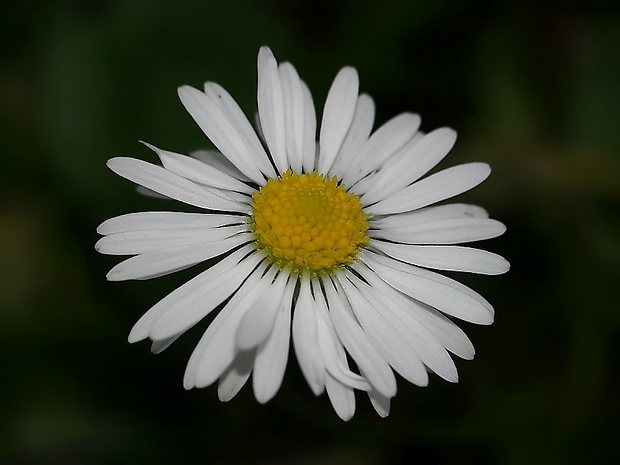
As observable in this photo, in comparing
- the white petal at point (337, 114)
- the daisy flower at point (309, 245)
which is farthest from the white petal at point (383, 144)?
the white petal at point (337, 114)

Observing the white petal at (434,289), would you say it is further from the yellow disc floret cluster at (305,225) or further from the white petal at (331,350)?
the white petal at (331,350)

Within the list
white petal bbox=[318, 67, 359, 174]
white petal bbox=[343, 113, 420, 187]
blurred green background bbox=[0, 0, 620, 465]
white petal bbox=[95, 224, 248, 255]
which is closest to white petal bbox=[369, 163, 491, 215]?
white petal bbox=[343, 113, 420, 187]

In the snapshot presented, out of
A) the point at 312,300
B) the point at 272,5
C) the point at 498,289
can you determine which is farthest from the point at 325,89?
the point at 312,300

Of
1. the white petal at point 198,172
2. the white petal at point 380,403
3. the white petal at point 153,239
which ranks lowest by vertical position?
the white petal at point 380,403

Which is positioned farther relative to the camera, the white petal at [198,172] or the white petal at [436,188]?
the white petal at [436,188]

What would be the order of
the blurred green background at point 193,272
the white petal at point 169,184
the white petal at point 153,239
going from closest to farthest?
the white petal at point 153,239 < the white petal at point 169,184 < the blurred green background at point 193,272

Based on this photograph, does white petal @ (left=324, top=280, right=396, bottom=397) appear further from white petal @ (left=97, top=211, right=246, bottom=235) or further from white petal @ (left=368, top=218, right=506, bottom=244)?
white petal @ (left=97, top=211, right=246, bottom=235)
